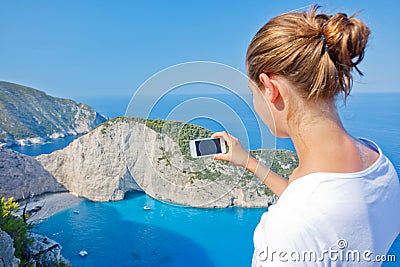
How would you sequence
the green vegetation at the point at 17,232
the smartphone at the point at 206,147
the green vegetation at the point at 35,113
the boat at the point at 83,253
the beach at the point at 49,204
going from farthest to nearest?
the green vegetation at the point at 35,113, the beach at the point at 49,204, the boat at the point at 83,253, the green vegetation at the point at 17,232, the smartphone at the point at 206,147

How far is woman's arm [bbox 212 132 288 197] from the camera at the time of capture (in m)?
0.73

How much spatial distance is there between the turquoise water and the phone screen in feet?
22.1

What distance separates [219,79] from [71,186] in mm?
12795

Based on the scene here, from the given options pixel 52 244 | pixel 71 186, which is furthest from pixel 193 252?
pixel 71 186

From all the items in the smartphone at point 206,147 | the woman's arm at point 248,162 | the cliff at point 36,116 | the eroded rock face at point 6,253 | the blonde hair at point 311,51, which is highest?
Result: the blonde hair at point 311,51

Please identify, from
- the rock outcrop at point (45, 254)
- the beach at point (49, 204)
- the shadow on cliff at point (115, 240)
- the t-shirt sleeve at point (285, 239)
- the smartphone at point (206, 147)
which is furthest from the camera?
the beach at point (49, 204)

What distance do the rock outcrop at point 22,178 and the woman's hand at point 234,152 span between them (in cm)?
1248

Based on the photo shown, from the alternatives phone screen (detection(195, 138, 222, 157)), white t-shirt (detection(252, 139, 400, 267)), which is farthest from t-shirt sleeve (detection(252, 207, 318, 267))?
phone screen (detection(195, 138, 222, 157))

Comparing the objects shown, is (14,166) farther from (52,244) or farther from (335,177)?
(335,177)

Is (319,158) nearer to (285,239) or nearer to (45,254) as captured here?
(285,239)

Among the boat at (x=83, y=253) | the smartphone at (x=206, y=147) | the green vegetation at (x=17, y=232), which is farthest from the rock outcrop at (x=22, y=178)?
the smartphone at (x=206, y=147)

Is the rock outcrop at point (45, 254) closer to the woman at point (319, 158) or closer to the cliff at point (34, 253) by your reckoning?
the cliff at point (34, 253)

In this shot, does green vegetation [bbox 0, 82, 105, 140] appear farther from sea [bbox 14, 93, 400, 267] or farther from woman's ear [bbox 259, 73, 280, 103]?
woman's ear [bbox 259, 73, 280, 103]

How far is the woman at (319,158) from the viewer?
345 mm
